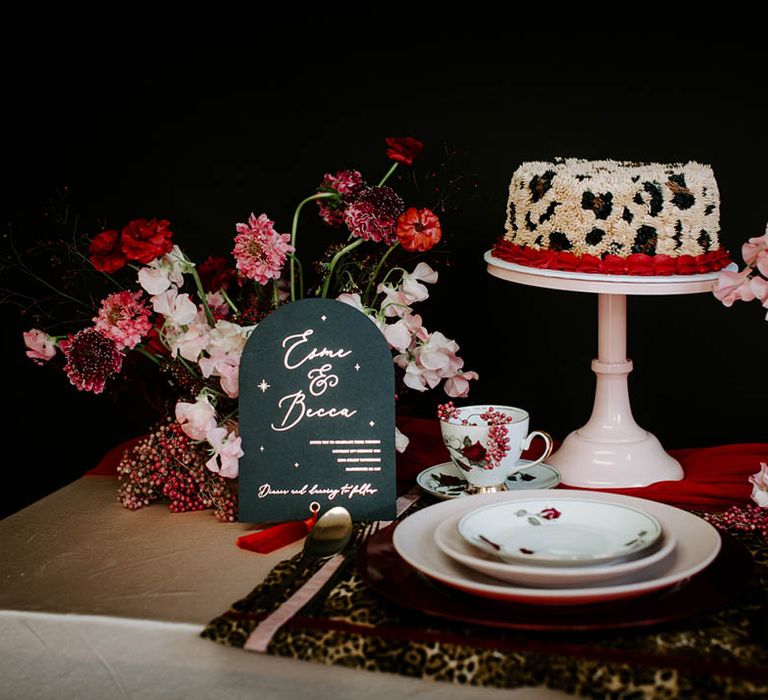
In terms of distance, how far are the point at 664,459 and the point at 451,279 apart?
652mm

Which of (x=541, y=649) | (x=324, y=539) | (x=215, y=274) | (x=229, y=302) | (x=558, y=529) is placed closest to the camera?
(x=541, y=649)

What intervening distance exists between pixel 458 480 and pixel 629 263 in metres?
0.38

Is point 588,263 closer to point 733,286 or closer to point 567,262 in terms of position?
point 567,262

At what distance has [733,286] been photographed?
1.28 meters

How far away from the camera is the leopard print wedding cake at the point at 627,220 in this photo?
4.39ft

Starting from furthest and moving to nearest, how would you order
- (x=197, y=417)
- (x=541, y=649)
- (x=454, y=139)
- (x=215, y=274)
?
(x=454, y=139), (x=215, y=274), (x=197, y=417), (x=541, y=649)

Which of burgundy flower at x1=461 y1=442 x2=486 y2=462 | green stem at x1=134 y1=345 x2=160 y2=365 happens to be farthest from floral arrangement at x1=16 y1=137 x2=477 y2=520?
burgundy flower at x1=461 y1=442 x2=486 y2=462

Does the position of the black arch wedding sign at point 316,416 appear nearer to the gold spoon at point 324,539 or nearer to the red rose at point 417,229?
the gold spoon at point 324,539

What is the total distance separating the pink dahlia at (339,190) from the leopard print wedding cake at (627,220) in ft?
0.85

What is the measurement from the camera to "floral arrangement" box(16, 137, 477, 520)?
134cm

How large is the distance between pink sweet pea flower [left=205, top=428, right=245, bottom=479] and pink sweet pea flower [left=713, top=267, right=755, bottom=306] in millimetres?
654

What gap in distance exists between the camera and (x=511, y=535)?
1.09m

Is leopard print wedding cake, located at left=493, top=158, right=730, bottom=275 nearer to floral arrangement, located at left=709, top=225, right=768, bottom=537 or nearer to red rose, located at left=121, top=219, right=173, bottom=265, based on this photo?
floral arrangement, located at left=709, top=225, right=768, bottom=537

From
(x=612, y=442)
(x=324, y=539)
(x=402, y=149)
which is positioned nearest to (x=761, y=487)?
(x=612, y=442)
